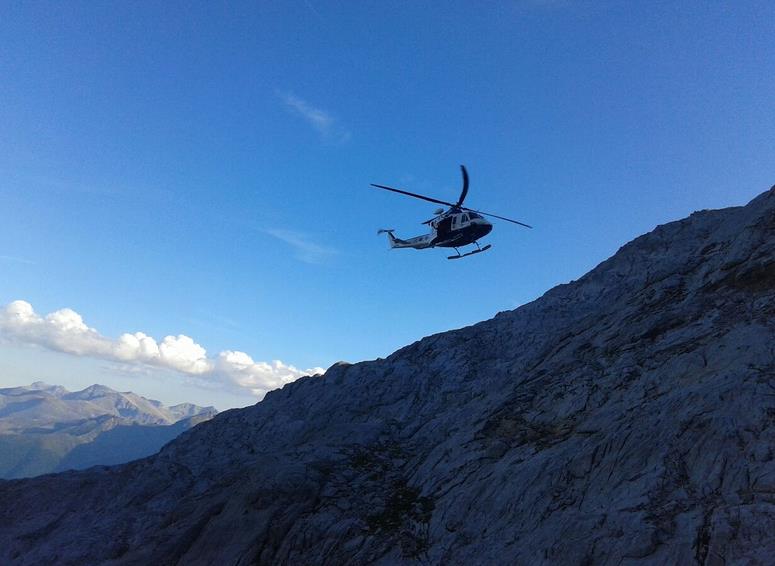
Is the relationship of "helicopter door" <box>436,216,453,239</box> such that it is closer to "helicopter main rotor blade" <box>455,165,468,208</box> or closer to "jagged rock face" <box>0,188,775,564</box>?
"helicopter main rotor blade" <box>455,165,468,208</box>

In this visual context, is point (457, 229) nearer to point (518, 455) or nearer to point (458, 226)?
point (458, 226)

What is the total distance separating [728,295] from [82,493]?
150 ft

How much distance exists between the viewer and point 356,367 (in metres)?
43.0

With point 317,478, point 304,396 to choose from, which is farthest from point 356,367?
point 317,478

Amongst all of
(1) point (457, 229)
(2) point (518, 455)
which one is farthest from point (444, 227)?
(2) point (518, 455)

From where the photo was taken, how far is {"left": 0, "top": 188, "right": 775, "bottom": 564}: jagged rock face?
15078 millimetres

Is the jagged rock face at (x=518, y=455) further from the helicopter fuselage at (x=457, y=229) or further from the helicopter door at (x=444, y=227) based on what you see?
the helicopter door at (x=444, y=227)

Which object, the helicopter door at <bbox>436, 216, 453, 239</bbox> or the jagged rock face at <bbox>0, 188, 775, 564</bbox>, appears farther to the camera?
the helicopter door at <bbox>436, 216, 453, 239</bbox>

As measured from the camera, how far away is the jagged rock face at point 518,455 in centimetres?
1508

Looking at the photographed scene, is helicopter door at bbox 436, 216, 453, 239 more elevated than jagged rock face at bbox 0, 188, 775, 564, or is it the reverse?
helicopter door at bbox 436, 216, 453, 239

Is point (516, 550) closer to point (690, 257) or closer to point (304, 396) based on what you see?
point (690, 257)

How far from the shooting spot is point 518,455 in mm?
21469

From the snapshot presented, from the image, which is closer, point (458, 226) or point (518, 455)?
point (518, 455)

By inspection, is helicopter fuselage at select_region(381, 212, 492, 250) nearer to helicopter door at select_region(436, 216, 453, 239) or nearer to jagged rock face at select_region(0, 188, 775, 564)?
helicopter door at select_region(436, 216, 453, 239)
